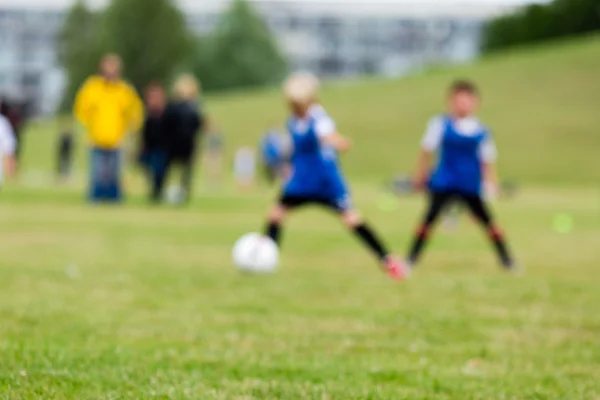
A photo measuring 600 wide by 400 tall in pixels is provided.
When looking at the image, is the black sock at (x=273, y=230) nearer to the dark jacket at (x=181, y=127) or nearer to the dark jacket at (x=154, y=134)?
the dark jacket at (x=181, y=127)

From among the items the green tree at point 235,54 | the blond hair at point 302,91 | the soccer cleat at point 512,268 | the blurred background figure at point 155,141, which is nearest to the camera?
the blond hair at point 302,91

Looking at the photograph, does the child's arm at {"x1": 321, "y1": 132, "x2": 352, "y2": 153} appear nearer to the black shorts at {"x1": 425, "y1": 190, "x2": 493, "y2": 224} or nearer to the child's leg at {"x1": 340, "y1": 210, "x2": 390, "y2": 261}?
the child's leg at {"x1": 340, "y1": 210, "x2": 390, "y2": 261}

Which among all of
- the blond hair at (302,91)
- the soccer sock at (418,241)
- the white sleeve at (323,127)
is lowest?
the soccer sock at (418,241)

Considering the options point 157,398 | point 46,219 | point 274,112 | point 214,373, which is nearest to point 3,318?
point 214,373

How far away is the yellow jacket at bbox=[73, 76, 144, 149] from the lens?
19406 millimetres

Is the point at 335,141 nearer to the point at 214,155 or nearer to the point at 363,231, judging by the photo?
the point at 363,231

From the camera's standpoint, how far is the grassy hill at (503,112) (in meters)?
50.8

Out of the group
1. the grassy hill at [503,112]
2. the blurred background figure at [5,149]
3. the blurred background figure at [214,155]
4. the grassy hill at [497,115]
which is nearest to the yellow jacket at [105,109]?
the blurred background figure at [5,149]

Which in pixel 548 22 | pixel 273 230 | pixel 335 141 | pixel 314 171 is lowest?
pixel 273 230

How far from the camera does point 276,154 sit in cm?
3656

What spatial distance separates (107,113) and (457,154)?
32.6 feet

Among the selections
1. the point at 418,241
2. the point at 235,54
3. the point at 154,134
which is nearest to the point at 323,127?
the point at 418,241

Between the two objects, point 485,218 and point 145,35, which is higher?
point 145,35

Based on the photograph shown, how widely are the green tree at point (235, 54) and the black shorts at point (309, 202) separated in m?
90.1
